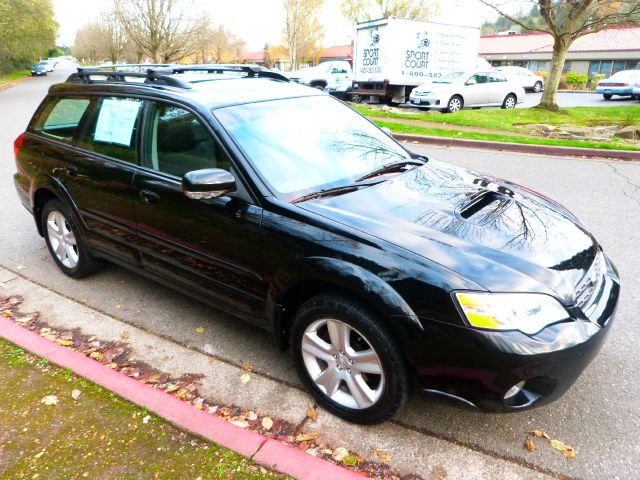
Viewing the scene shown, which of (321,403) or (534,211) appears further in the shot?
(534,211)

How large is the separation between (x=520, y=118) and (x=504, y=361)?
14017 millimetres

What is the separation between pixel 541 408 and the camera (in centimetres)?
274

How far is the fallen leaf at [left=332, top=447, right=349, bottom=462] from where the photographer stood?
241 centimetres

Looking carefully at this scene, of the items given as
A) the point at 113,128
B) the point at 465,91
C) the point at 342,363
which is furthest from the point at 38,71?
the point at 342,363

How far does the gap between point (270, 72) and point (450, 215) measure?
7.38 ft

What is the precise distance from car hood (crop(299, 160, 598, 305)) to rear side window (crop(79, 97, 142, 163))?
157cm

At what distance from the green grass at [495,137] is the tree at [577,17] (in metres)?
4.41

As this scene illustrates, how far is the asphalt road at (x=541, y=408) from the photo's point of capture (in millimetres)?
2451

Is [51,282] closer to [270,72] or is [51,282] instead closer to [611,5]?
[270,72]

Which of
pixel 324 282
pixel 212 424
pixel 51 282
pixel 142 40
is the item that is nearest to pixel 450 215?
pixel 324 282

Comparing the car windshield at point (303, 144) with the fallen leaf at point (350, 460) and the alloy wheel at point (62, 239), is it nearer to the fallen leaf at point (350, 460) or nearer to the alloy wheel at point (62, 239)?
the fallen leaf at point (350, 460)

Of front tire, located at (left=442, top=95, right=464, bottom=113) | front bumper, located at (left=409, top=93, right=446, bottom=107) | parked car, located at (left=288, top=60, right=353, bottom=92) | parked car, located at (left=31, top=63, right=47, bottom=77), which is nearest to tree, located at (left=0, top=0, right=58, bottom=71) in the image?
parked car, located at (left=31, top=63, right=47, bottom=77)

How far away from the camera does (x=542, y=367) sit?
2.13 meters

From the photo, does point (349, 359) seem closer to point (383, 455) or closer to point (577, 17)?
point (383, 455)
